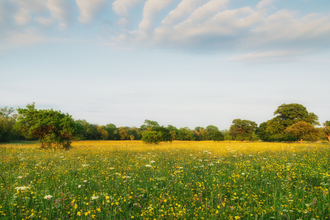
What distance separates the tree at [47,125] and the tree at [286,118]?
5663 centimetres

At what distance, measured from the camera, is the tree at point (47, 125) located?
68.5 feet

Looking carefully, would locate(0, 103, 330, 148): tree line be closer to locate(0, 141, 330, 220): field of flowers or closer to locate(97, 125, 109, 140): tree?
locate(97, 125, 109, 140): tree

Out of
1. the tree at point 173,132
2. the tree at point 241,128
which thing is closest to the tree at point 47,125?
the tree at point 241,128

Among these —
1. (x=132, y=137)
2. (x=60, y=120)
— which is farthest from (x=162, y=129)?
(x=132, y=137)

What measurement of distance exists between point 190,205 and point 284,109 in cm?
6670

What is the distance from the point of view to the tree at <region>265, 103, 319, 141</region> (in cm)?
5569

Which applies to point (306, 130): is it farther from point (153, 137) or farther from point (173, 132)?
point (173, 132)

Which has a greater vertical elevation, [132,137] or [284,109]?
[284,109]

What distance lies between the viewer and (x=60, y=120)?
69.5 ft

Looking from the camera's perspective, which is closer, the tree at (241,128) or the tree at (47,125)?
the tree at (47,125)

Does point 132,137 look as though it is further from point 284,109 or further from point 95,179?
point 95,179

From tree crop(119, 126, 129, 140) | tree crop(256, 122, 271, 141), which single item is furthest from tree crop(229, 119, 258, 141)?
tree crop(119, 126, 129, 140)

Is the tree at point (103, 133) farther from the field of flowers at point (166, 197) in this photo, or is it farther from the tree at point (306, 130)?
the field of flowers at point (166, 197)

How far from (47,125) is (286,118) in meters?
66.4
